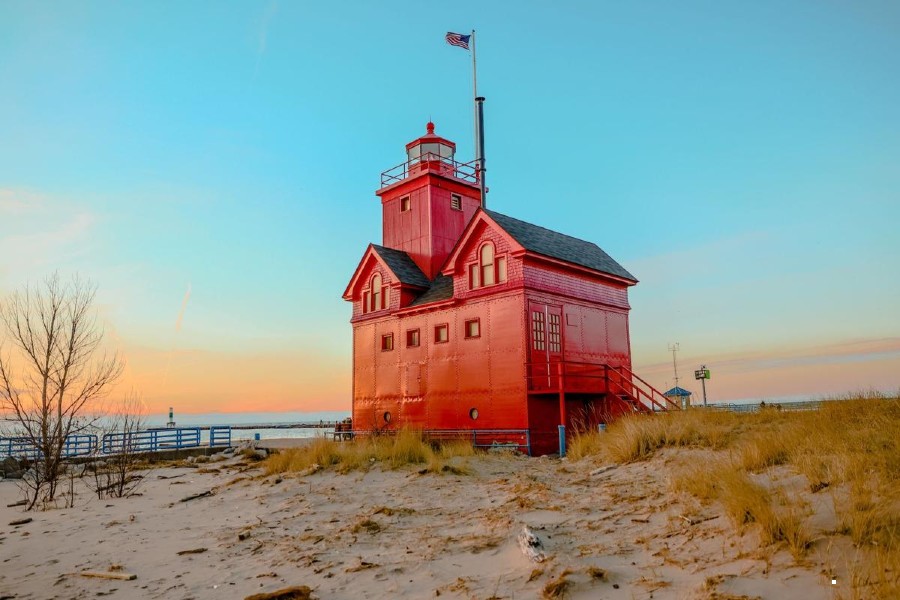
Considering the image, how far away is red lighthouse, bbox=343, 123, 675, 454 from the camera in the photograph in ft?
71.2

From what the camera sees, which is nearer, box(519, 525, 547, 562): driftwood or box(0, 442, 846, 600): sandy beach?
box(0, 442, 846, 600): sandy beach

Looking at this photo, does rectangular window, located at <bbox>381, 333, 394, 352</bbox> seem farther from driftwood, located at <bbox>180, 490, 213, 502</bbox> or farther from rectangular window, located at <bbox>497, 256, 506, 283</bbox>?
driftwood, located at <bbox>180, 490, 213, 502</bbox>

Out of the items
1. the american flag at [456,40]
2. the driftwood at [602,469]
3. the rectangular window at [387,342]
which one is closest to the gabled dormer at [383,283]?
the rectangular window at [387,342]

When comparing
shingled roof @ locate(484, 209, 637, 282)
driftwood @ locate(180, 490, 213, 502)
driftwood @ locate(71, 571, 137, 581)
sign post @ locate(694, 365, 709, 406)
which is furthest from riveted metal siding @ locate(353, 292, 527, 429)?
sign post @ locate(694, 365, 709, 406)

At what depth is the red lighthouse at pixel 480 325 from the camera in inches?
854

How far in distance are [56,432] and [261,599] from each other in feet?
42.6

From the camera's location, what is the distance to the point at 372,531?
9.75m

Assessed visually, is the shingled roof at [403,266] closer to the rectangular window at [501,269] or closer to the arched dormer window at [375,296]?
the arched dormer window at [375,296]

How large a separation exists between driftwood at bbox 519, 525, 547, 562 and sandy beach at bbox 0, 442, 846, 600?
5.5 inches

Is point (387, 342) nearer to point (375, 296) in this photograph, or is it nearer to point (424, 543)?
point (375, 296)

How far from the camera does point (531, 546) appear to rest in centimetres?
759

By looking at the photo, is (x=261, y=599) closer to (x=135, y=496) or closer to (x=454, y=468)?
(x=454, y=468)

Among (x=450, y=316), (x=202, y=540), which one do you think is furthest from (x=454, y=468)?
(x=450, y=316)

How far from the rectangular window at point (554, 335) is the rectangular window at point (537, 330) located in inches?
12.8
